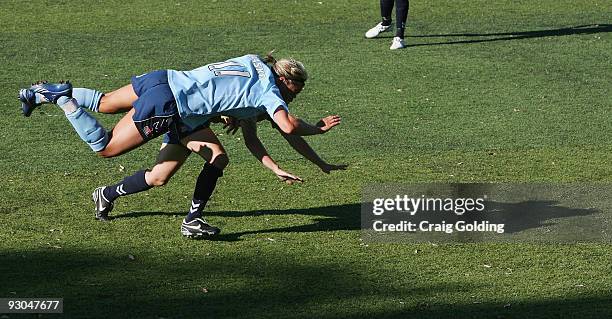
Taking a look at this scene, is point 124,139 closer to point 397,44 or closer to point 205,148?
point 205,148

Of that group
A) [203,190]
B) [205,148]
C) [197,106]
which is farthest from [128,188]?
[197,106]

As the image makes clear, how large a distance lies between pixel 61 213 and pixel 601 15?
12662 mm

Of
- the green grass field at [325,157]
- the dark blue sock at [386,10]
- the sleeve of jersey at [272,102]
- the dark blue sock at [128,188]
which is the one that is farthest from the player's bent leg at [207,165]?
the dark blue sock at [386,10]

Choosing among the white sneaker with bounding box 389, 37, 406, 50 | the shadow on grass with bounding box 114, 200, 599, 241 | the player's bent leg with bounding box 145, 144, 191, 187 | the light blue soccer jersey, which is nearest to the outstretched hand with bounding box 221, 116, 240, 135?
the light blue soccer jersey

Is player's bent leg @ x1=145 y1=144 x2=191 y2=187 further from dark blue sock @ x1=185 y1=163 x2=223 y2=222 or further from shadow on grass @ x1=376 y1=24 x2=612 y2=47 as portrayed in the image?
shadow on grass @ x1=376 y1=24 x2=612 y2=47

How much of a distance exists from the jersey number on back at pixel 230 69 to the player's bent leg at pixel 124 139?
0.75m

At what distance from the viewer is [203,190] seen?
8.97m

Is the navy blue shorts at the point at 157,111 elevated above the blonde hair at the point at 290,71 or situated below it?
below

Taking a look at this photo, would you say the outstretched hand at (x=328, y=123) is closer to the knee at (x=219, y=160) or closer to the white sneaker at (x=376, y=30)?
the knee at (x=219, y=160)

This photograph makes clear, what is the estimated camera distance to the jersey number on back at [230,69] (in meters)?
8.56

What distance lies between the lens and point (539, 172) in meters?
11.0

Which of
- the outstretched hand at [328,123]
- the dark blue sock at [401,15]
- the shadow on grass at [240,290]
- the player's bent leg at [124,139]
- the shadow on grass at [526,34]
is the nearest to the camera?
Answer: the shadow on grass at [240,290]

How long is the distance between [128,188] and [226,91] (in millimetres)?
1334

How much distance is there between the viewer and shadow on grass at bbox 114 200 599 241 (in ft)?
30.5
